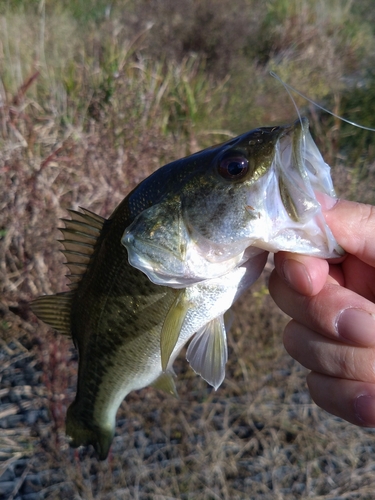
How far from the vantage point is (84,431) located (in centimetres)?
167

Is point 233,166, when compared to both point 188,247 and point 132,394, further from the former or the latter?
point 132,394

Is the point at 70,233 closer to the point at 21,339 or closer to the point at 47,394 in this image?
the point at 47,394

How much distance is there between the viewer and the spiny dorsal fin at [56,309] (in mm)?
1471

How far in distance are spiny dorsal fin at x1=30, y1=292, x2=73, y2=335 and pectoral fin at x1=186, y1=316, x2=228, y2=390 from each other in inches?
18.5

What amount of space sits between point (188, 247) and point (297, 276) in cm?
32

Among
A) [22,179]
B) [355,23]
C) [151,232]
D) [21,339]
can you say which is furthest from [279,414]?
[355,23]

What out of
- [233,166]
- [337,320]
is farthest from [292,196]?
[337,320]

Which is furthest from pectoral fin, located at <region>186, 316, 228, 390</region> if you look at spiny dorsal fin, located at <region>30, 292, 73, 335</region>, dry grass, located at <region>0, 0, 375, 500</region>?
dry grass, located at <region>0, 0, 375, 500</region>

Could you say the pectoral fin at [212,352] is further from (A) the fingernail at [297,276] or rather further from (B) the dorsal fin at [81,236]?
(B) the dorsal fin at [81,236]

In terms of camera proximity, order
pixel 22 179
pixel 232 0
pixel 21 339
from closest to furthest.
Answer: pixel 22 179 → pixel 21 339 → pixel 232 0

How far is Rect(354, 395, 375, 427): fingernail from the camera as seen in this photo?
3.95 feet

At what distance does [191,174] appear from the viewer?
1.12 m

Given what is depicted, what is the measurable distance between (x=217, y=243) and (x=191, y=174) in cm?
20

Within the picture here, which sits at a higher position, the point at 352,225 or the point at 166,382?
the point at 352,225
